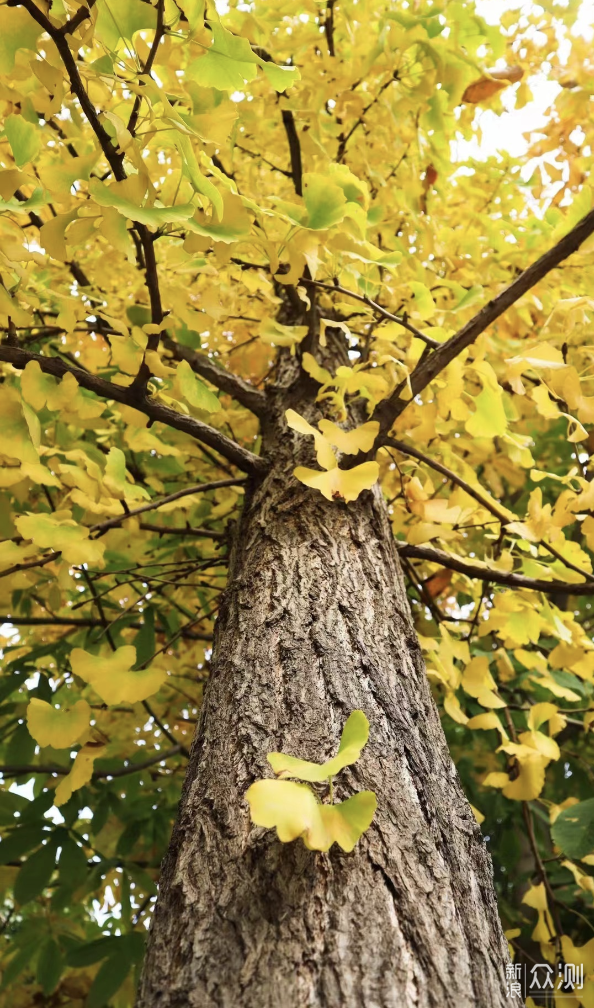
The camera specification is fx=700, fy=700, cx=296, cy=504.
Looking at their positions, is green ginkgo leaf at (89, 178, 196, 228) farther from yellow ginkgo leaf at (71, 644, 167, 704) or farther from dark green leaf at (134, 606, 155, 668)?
dark green leaf at (134, 606, 155, 668)

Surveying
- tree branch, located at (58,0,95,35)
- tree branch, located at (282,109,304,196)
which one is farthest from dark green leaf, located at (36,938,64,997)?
tree branch, located at (282,109,304,196)

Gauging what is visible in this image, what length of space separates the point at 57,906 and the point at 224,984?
1300 millimetres

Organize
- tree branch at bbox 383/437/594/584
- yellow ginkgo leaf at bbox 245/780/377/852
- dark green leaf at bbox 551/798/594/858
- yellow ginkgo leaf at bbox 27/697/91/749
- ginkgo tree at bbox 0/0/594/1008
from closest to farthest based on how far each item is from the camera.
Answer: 1. yellow ginkgo leaf at bbox 245/780/377/852
2. ginkgo tree at bbox 0/0/594/1008
3. yellow ginkgo leaf at bbox 27/697/91/749
4. tree branch at bbox 383/437/594/584
5. dark green leaf at bbox 551/798/594/858

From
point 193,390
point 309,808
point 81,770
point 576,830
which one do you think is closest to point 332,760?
point 309,808

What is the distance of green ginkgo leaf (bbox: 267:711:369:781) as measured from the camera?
0.68 metres

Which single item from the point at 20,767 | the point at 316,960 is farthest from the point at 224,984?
the point at 20,767

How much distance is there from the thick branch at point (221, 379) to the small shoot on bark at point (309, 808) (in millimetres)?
1357

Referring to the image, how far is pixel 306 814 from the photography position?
2.12ft

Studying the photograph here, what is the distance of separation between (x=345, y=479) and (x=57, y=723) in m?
0.58

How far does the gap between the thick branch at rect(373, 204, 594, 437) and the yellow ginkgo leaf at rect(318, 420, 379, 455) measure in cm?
18

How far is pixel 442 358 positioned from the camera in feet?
4.24

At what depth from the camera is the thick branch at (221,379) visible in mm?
1969

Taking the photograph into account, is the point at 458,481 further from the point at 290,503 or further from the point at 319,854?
the point at 319,854

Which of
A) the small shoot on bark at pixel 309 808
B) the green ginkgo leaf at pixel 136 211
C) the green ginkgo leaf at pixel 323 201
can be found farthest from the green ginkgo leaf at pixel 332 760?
the green ginkgo leaf at pixel 323 201
